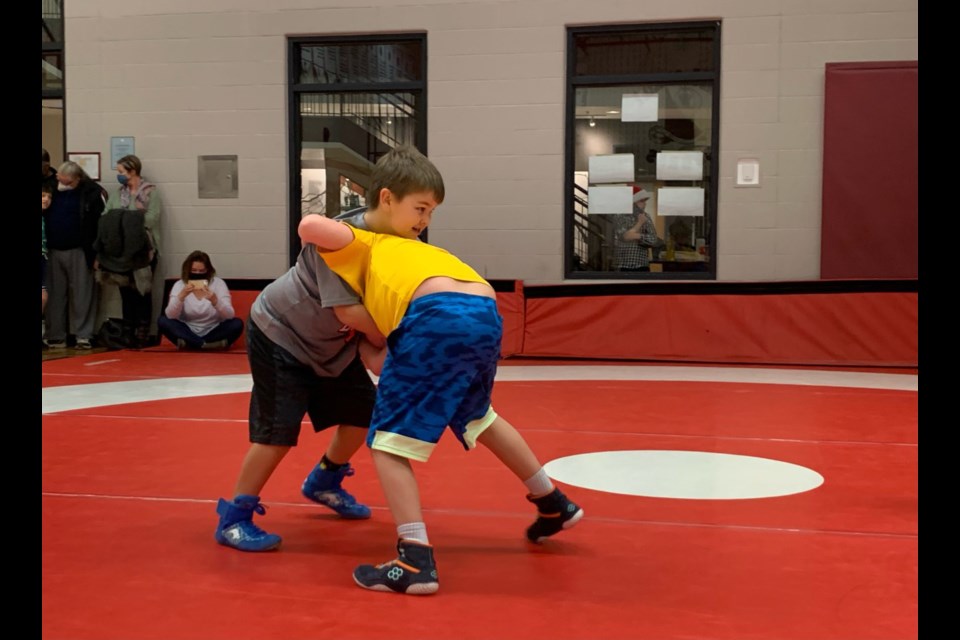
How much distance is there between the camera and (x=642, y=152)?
8.27 meters

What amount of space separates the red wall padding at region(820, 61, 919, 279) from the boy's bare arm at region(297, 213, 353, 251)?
6.33 metres

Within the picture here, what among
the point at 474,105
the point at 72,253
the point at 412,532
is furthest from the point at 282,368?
the point at 72,253

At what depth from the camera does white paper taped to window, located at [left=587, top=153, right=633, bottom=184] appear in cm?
827

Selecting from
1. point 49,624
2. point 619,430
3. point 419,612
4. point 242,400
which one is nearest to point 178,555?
point 49,624

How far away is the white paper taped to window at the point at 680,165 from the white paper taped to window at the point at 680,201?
0.10m

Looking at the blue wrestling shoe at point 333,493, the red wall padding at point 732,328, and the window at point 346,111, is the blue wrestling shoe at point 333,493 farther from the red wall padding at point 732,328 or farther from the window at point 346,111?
the window at point 346,111

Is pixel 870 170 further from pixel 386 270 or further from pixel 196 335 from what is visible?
pixel 386 270

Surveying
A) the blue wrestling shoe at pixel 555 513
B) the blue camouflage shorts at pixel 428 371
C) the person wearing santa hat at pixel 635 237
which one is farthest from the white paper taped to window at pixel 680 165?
the blue camouflage shorts at pixel 428 371

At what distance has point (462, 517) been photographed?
113 inches

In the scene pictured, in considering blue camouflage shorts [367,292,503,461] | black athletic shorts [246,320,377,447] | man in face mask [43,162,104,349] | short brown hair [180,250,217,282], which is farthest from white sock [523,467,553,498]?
man in face mask [43,162,104,349]

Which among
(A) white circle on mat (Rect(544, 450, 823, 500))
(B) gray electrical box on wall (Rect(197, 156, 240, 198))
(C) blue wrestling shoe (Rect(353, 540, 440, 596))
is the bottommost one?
(A) white circle on mat (Rect(544, 450, 823, 500))

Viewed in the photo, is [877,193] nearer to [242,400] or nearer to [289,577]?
[242,400]

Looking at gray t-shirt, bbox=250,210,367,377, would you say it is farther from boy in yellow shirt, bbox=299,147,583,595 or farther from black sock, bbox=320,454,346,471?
black sock, bbox=320,454,346,471

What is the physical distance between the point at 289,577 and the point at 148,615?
1.19ft
